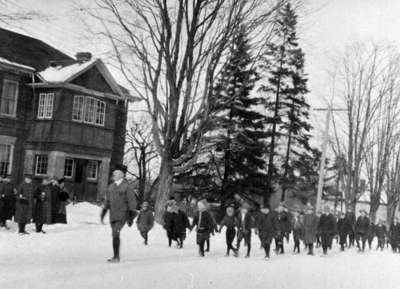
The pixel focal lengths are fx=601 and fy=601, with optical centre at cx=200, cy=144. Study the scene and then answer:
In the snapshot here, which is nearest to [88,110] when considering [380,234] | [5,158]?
[5,158]

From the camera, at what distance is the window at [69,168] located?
29.3 metres

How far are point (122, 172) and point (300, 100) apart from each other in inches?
1224

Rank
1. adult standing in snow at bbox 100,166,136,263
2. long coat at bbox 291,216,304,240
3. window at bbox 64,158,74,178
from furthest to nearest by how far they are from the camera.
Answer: window at bbox 64,158,74,178
long coat at bbox 291,216,304,240
adult standing in snow at bbox 100,166,136,263

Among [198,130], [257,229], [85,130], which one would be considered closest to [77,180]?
[85,130]

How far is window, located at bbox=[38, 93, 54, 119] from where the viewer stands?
2838 cm

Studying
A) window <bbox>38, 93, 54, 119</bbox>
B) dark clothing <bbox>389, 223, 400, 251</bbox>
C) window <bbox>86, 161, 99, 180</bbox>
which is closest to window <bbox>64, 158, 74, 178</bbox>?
window <bbox>86, 161, 99, 180</bbox>

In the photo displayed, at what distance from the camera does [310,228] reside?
21578 millimetres

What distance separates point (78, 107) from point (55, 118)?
142 cm

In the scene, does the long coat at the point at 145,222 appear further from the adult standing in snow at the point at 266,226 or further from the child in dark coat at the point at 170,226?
the adult standing in snow at the point at 266,226

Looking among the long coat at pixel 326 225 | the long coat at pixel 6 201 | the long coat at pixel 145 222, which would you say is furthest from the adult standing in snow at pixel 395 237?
the long coat at pixel 6 201

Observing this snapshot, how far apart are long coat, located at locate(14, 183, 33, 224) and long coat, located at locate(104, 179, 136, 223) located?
236 inches

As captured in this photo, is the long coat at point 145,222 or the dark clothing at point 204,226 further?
the long coat at point 145,222

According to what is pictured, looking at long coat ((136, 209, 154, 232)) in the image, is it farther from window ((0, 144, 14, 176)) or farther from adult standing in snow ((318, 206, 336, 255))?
window ((0, 144, 14, 176))

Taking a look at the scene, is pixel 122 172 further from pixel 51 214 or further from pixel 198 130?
pixel 198 130
